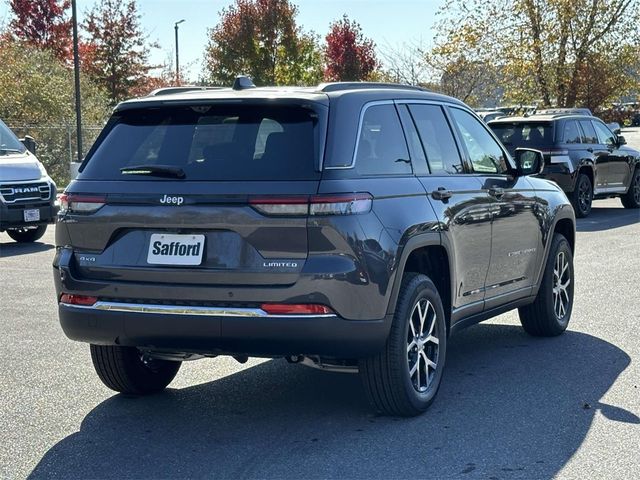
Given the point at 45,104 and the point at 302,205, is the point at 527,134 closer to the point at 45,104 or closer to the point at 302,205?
the point at 302,205

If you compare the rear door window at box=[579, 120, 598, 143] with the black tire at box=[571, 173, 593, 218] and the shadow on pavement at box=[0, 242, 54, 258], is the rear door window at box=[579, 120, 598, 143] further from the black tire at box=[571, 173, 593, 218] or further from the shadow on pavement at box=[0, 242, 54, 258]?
the shadow on pavement at box=[0, 242, 54, 258]

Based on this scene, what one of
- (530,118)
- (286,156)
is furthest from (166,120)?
(530,118)

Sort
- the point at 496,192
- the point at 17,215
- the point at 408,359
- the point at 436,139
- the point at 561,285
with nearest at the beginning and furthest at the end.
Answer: the point at 408,359 < the point at 436,139 < the point at 496,192 < the point at 561,285 < the point at 17,215

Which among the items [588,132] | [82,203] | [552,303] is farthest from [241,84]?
[588,132]

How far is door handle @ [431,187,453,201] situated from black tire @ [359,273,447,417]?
0.52m

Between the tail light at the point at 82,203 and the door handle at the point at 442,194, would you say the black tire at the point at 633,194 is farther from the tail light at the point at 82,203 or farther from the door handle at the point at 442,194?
the tail light at the point at 82,203

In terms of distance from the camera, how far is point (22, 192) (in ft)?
51.1

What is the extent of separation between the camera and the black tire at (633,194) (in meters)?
21.9

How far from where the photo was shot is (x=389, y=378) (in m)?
5.87

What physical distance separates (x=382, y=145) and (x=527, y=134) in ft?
45.3

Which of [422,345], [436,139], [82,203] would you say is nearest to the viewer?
[82,203]

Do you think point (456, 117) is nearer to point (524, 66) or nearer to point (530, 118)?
point (530, 118)

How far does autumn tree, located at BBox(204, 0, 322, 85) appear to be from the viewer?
4722 cm

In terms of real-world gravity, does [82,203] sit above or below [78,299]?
above
